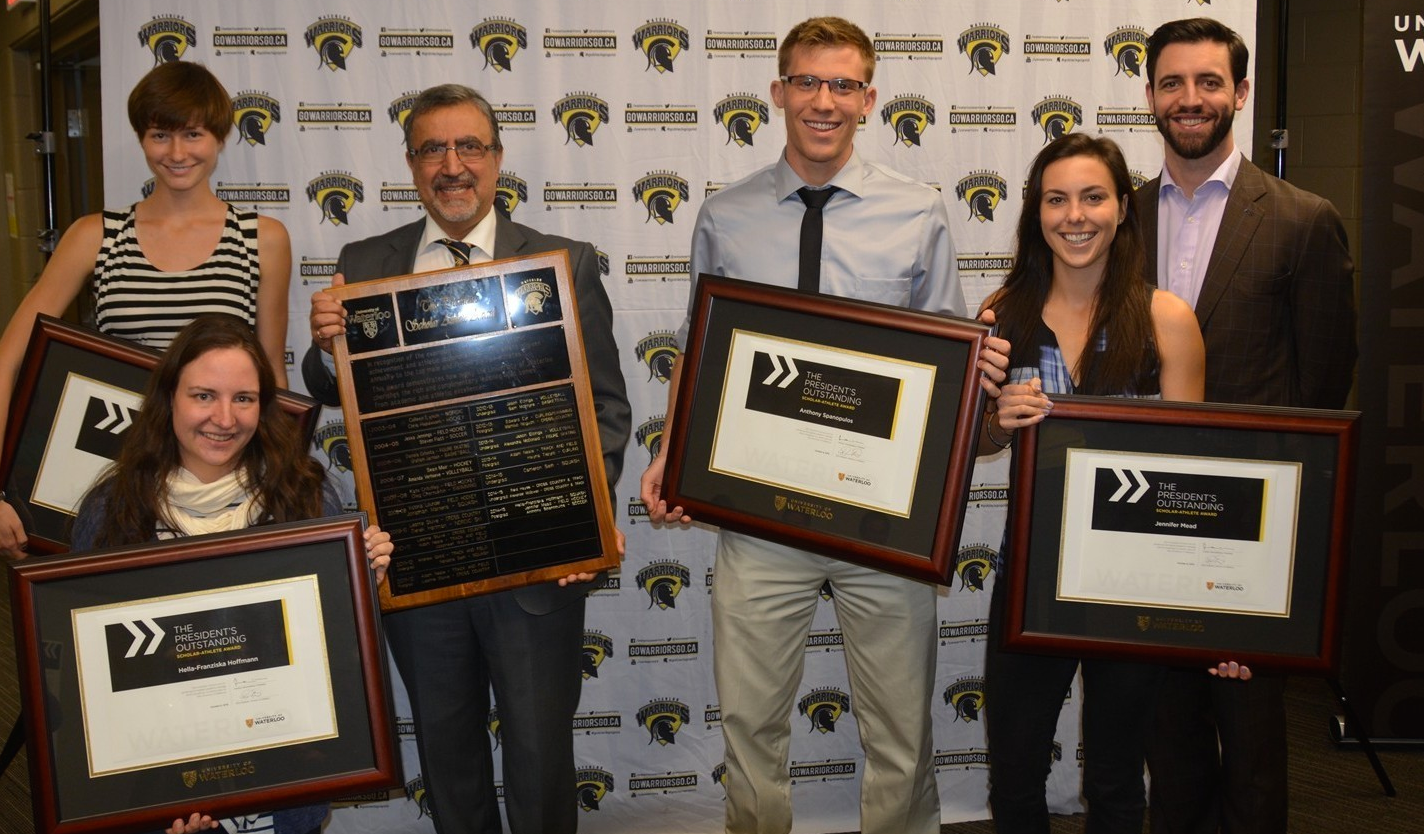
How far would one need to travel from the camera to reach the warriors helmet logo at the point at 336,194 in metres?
3.44

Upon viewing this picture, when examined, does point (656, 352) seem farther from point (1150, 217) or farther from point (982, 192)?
point (1150, 217)

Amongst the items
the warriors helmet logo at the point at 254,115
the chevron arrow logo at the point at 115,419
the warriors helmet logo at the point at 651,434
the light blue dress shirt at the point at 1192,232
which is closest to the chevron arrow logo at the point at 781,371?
the light blue dress shirt at the point at 1192,232

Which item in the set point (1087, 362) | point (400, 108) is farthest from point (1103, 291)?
point (400, 108)

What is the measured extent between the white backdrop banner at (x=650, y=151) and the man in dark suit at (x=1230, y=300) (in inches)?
32.7

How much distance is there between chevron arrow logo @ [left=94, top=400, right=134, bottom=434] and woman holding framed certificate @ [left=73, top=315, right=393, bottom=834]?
1.07 ft

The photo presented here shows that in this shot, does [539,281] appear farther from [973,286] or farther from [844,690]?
[844,690]

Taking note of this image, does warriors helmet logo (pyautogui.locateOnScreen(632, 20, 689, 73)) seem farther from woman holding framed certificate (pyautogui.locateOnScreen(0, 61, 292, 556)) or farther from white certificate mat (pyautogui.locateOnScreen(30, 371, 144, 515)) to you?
white certificate mat (pyautogui.locateOnScreen(30, 371, 144, 515))

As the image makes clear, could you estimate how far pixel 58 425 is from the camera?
2.67m

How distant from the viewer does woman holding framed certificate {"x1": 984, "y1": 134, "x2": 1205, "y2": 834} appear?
239 centimetres

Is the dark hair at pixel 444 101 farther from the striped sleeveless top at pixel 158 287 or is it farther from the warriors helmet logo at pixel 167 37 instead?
the warriors helmet logo at pixel 167 37

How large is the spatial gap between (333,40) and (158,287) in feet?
3.47

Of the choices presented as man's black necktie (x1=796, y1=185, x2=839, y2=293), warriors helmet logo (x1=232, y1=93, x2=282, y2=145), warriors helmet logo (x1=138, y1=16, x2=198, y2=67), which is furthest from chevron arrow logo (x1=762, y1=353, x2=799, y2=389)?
warriors helmet logo (x1=138, y1=16, x2=198, y2=67)

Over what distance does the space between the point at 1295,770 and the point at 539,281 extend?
10.2 ft

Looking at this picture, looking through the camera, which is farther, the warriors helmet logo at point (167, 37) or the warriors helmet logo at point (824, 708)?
the warriors helmet logo at point (824, 708)
